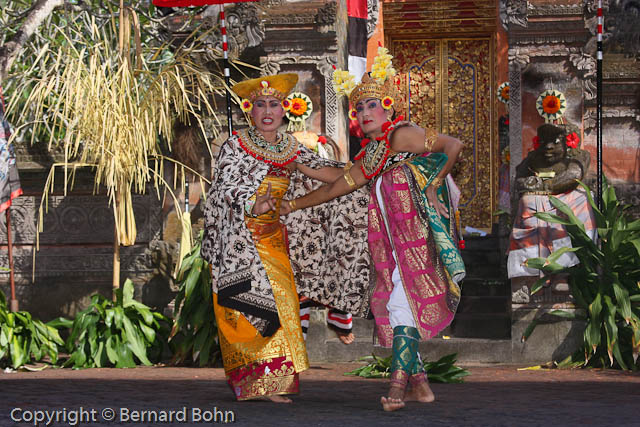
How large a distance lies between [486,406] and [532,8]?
4953 mm

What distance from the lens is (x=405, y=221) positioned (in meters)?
5.48

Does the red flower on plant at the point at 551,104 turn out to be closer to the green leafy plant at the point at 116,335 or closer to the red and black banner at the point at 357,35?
the red and black banner at the point at 357,35

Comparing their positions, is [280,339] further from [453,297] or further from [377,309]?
[453,297]

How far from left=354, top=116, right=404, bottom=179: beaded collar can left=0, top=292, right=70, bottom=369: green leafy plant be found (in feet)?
13.8

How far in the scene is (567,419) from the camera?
494 centimetres

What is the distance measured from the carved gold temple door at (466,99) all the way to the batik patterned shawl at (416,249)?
24.7 feet

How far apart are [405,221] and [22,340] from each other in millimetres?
4539

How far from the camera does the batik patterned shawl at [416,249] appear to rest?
5.43 m

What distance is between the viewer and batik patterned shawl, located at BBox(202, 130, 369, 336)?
18.2ft

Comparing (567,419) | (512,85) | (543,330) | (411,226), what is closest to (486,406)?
(567,419)

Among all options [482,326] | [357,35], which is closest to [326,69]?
[357,35]

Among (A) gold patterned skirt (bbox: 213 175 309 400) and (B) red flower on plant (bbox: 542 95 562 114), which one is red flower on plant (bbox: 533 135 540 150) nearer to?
(B) red flower on plant (bbox: 542 95 562 114)

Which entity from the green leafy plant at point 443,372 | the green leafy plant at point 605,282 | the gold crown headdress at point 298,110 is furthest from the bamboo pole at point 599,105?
the gold crown headdress at point 298,110

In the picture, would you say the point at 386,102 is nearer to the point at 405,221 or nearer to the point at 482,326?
the point at 405,221
